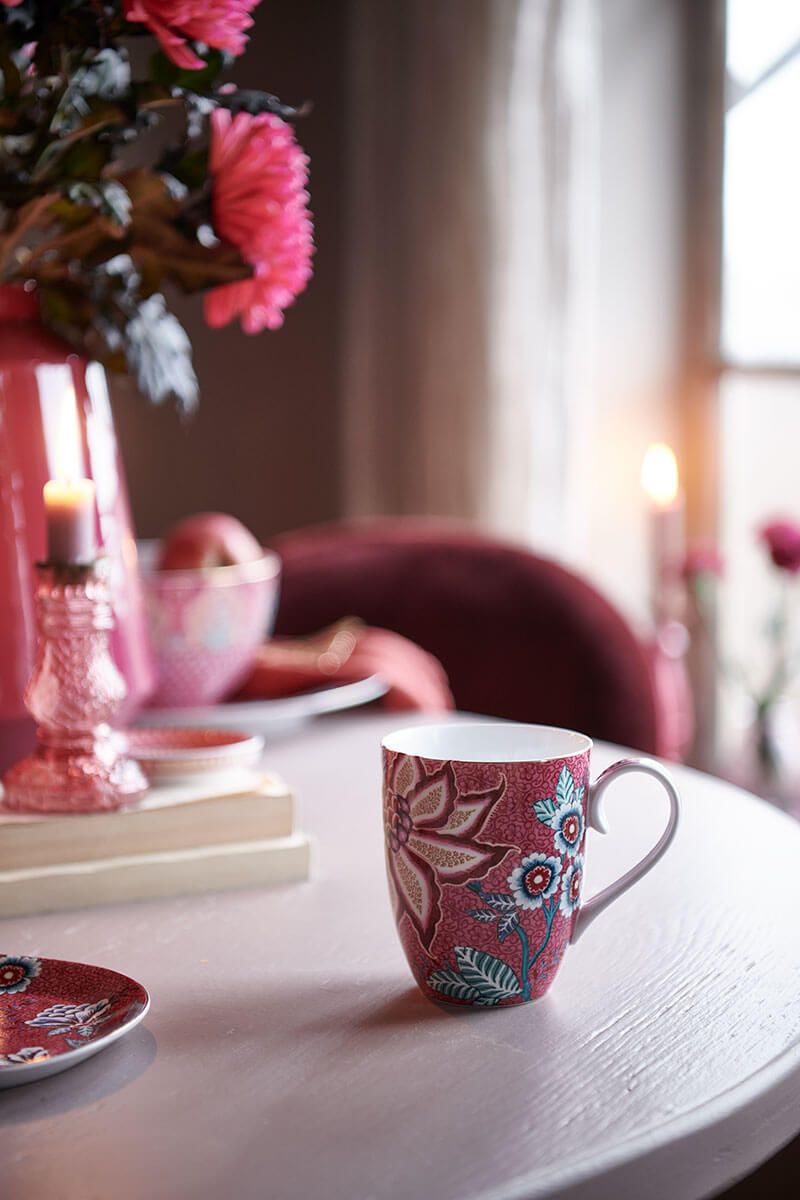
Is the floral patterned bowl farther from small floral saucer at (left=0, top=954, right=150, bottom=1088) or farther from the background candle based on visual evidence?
small floral saucer at (left=0, top=954, right=150, bottom=1088)

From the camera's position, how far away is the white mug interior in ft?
1.79

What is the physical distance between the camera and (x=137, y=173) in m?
0.69

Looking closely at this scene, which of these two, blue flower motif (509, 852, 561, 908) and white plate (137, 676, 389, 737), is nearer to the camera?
blue flower motif (509, 852, 561, 908)

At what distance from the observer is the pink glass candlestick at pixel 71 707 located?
62cm

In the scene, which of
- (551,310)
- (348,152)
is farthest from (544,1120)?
(348,152)

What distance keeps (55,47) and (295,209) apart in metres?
0.13

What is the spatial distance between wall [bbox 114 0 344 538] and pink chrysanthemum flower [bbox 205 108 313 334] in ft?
7.48

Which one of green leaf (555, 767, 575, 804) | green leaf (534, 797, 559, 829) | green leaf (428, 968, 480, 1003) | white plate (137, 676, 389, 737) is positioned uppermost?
green leaf (555, 767, 575, 804)

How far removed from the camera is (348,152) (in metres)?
2.91

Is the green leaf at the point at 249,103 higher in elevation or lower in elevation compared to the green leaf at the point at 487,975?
higher

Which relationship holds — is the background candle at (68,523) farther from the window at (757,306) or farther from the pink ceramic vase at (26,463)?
the window at (757,306)

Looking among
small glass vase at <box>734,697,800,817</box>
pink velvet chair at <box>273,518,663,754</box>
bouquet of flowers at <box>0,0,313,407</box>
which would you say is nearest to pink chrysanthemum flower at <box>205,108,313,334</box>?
bouquet of flowers at <box>0,0,313,407</box>

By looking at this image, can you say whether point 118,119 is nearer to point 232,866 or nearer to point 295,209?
point 295,209

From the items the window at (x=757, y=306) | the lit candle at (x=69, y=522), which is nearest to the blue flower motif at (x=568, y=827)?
the lit candle at (x=69, y=522)
